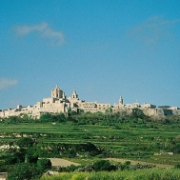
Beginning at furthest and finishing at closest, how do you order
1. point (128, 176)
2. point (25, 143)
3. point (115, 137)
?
point (115, 137) < point (25, 143) < point (128, 176)

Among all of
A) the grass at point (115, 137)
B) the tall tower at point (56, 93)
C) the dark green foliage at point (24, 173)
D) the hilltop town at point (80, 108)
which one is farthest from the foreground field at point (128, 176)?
the tall tower at point (56, 93)

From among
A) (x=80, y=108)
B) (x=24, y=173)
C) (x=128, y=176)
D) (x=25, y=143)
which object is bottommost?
(x=128, y=176)

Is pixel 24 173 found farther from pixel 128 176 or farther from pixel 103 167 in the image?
pixel 103 167

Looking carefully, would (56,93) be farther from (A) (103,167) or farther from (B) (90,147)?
(A) (103,167)

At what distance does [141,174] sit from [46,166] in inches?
414

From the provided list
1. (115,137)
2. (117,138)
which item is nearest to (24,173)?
(117,138)

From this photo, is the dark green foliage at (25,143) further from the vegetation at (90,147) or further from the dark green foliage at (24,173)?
the dark green foliage at (24,173)

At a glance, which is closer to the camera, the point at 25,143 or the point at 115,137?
the point at 25,143

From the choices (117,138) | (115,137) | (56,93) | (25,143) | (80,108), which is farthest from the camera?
(56,93)

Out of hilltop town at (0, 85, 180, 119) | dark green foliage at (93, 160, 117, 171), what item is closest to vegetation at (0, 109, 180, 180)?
dark green foliage at (93, 160, 117, 171)

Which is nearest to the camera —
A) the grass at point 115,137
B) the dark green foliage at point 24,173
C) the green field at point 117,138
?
the dark green foliage at point 24,173

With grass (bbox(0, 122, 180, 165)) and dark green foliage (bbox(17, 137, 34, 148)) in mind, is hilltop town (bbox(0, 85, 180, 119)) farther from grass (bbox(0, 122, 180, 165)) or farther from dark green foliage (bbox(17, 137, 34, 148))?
dark green foliage (bbox(17, 137, 34, 148))

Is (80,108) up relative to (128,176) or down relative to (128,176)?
up

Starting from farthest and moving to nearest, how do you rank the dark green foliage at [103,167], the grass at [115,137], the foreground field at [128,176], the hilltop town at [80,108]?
the hilltop town at [80,108], the grass at [115,137], the dark green foliage at [103,167], the foreground field at [128,176]
